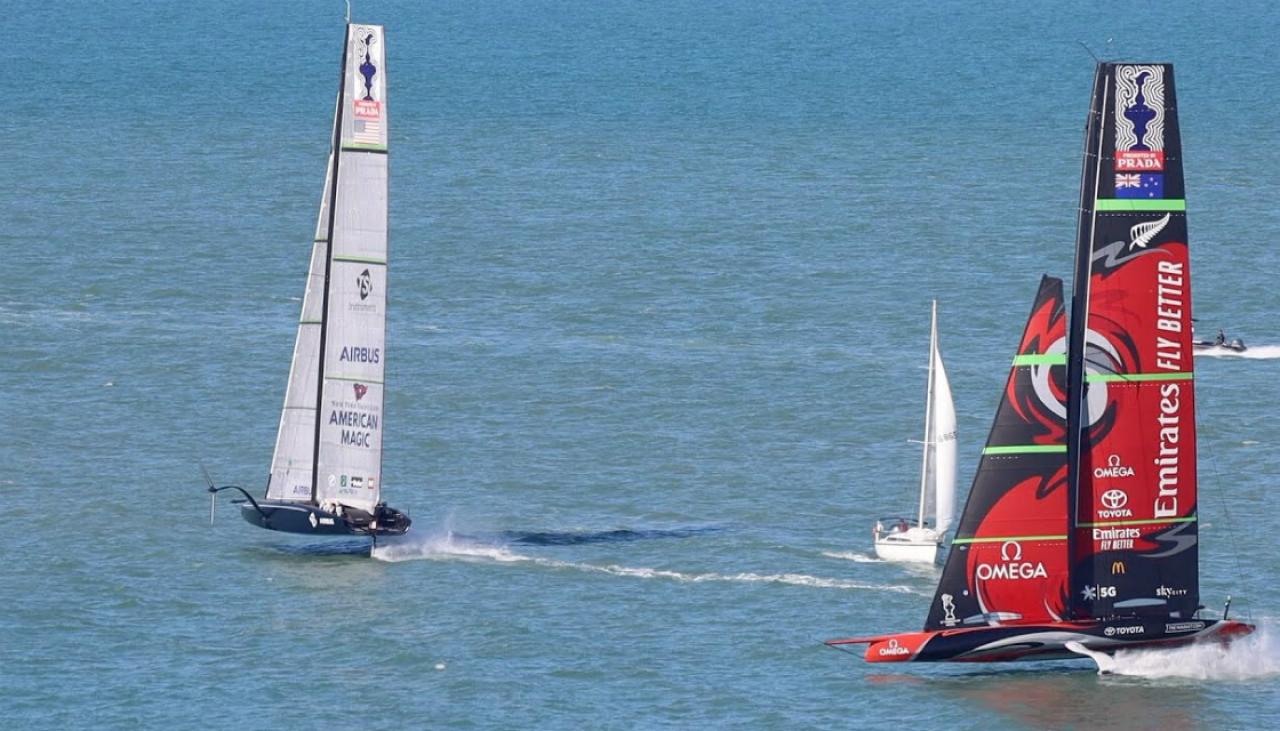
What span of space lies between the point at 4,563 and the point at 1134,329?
33335 mm

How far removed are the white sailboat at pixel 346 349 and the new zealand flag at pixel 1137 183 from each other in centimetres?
2263

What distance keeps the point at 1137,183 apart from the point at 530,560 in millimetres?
23461

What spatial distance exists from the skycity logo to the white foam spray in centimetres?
1029

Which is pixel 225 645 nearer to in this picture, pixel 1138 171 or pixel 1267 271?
pixel 1138 171

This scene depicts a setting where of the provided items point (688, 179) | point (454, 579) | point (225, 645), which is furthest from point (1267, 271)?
point (225, 645)

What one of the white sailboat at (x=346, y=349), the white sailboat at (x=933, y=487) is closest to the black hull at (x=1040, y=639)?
the white sailboat at (x=933, y=487)

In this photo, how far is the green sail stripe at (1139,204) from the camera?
5497 centimetres

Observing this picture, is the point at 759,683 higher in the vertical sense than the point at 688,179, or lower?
lower

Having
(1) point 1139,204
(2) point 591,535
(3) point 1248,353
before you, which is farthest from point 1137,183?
(3) point 1248,353

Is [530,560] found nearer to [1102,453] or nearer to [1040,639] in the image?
Result: [1040,639]

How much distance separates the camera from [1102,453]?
186ft

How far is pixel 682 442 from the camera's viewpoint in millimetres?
87250

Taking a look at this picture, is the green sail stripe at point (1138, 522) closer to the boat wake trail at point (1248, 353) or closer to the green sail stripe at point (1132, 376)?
the green sail stripe at point (1132, 376)

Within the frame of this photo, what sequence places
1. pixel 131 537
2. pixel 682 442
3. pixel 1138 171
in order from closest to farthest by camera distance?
pixel 1138 171, pixel 131 537, pixel 682 442
